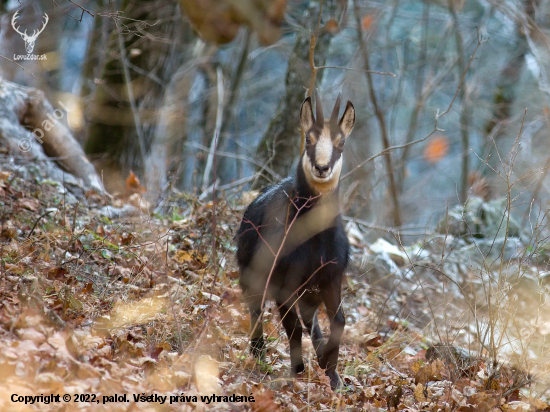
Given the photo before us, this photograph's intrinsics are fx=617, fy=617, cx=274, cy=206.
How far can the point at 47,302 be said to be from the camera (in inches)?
197

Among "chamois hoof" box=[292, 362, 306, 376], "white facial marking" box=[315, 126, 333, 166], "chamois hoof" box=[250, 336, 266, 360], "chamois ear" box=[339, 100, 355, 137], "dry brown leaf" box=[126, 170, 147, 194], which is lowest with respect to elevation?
"chamois hoof" box=[292, 362, 306, 376]

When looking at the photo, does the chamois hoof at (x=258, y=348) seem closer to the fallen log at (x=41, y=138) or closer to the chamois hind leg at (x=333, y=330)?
the chamois hind leg at (x=333, y=330)

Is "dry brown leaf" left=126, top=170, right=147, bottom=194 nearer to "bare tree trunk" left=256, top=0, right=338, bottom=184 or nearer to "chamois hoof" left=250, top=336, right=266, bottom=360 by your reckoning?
"bare tree trunk" left=256, top=0, right=338, bottom=184

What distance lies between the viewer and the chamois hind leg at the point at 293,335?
5.77 m

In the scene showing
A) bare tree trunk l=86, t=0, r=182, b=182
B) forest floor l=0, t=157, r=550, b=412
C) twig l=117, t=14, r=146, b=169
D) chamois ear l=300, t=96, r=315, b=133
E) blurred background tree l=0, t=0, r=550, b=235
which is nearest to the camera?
forest floor l=0, t=157, r=550, b=412

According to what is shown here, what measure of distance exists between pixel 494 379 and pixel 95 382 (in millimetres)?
3389

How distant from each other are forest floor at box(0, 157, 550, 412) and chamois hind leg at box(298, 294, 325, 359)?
203mm

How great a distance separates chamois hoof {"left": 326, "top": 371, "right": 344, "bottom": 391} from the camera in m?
5.52

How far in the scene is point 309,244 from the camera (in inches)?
216

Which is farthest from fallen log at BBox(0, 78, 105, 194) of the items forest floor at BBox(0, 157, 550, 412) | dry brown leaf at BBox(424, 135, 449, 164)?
dry brown leaf at BBox(424, 135, 449, 164)

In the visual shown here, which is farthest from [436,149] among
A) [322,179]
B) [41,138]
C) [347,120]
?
[322,179]

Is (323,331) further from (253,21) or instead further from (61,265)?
(253,21)

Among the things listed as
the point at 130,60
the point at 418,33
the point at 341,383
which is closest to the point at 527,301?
A: the point at 341,383

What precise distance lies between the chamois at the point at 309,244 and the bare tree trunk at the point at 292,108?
3.58m
